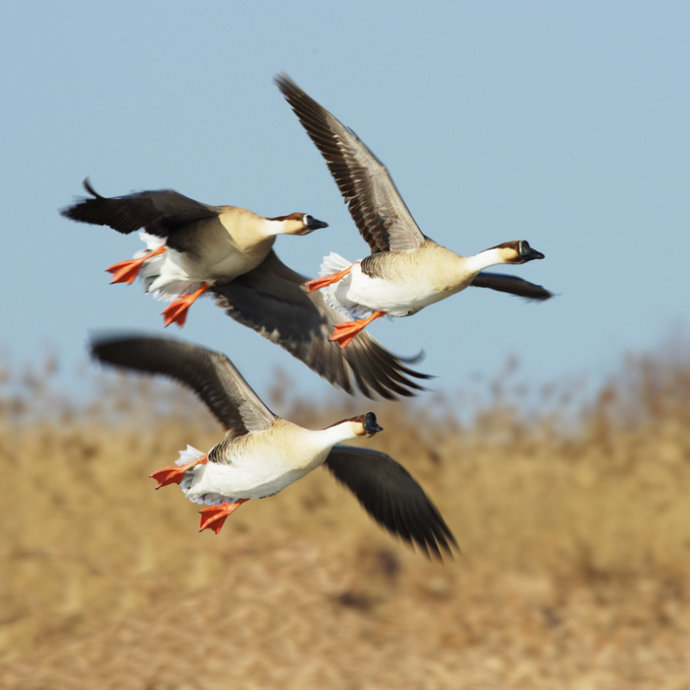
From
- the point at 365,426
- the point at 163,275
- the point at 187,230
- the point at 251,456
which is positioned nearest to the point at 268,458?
the point at 251,456

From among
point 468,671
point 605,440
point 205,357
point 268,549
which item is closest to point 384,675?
point 468,671

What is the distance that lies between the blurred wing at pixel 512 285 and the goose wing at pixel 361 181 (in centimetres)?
143

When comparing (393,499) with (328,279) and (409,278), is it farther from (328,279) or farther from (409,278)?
(409,278)

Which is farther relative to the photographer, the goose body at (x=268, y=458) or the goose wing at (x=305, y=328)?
the goose wing at (x=305, y=328)

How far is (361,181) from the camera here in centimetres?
987

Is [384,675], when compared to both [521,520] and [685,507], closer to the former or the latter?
[521,520]

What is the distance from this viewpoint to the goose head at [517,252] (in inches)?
368

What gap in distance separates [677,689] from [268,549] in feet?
15.3

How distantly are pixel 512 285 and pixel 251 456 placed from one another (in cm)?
311

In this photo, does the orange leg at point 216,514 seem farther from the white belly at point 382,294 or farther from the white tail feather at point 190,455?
the white belly at point 382,294

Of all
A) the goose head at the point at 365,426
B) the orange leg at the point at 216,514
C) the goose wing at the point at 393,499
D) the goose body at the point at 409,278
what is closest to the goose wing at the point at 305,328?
the goose wing at the point at 393,499

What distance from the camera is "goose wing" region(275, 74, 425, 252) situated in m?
9.70

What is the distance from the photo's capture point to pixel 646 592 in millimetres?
14242

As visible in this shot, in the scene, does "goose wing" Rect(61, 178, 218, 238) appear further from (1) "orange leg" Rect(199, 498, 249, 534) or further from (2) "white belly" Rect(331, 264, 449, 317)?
(1) "orange leg" Rect(199, 498, 249, 534)
